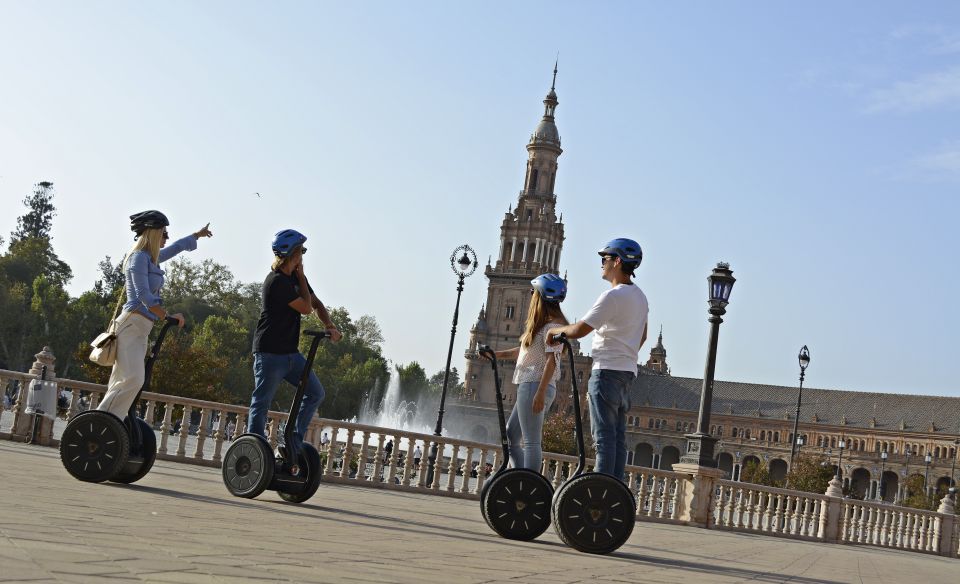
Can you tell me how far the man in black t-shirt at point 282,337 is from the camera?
8.25m

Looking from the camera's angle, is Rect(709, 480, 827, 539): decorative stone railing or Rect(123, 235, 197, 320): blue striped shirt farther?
Rect(709, 480, 827, 539): decorative stone railing

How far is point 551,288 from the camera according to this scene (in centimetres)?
845

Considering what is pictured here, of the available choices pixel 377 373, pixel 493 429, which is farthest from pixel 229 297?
pixel 493 429

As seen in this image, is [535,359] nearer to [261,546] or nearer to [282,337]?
[282,337]

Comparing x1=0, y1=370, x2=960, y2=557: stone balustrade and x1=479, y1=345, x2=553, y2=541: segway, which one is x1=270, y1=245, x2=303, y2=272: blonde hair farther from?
x1=0, y1=370, x2=960, y2=557: stone balustrade

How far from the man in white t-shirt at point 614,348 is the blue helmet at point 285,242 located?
2.00m

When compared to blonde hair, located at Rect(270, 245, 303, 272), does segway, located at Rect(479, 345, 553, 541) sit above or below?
below

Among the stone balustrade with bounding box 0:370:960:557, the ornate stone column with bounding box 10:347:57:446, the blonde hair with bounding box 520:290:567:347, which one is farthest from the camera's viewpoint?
the stone balustrade with bounding box 0:370:960:557

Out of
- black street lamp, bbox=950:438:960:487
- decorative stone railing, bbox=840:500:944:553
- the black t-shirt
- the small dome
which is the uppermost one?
the small dome

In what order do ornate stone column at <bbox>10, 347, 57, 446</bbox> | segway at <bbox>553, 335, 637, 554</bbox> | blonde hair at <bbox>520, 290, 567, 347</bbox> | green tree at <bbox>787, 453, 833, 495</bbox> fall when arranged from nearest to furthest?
segway at <bbox>553, 335, 637, 554</bbox>, blonde hair at <bbox>520, 290, 567, 347</bbox>, ornate stone column at <bbox>10, 347, 57, 446</bbox>, green tree at <bbox>787, 453, 833, 495</bbox>

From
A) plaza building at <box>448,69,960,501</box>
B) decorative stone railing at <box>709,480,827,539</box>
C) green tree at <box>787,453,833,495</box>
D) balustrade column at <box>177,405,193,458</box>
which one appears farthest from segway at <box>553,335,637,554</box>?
plaza building at <box>448,69,960,501</box>

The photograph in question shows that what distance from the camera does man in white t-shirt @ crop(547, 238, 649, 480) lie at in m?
7.71

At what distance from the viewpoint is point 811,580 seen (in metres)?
8.27

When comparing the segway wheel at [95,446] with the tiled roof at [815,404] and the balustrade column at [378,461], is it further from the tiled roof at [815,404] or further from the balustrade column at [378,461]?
the tiled roof at [815,404]
